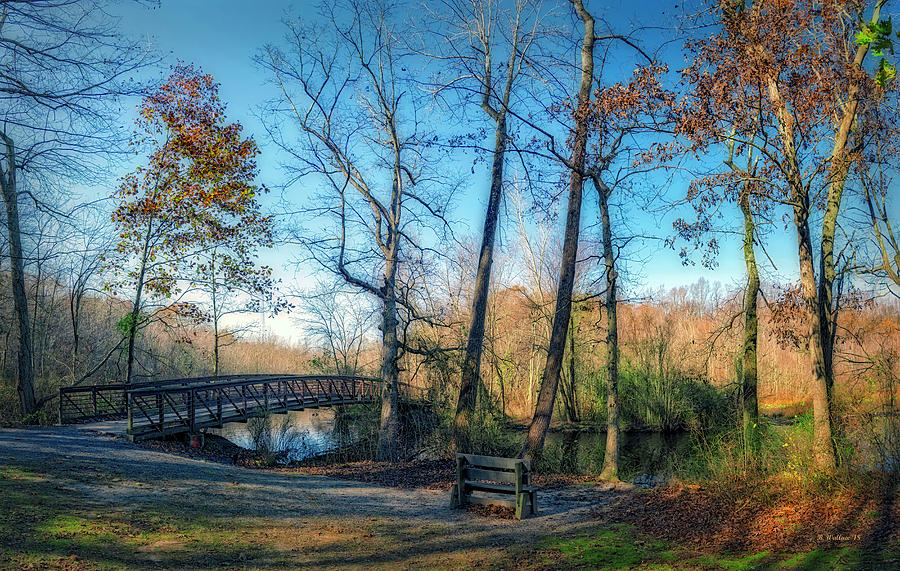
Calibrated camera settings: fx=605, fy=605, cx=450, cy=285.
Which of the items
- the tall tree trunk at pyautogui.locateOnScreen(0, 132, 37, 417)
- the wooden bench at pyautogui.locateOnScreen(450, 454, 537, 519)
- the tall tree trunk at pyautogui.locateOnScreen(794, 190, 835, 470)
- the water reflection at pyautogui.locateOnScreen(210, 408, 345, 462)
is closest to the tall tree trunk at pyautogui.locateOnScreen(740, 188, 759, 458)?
the tall tree trunk at pyautogui.locateOnScreen(794, 190, 835, 470)

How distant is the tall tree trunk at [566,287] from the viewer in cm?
1338

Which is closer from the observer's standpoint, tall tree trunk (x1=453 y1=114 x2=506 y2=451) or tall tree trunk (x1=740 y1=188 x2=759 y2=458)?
tall tree trunk (x1=740 y1=188 x2=759 y2=458)

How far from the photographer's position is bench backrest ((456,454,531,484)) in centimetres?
923

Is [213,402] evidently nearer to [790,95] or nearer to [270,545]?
[270,545]

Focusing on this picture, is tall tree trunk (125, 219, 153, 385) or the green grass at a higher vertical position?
tall tree trunk (125, 219, 153, 385)

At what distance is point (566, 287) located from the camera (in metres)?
14.0

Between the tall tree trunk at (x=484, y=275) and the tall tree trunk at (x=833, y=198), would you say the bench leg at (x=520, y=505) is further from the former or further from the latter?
the tall tree trunk at (x=484, y=275)

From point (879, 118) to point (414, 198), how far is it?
11521 millimetres

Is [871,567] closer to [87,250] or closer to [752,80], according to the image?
[752,80]

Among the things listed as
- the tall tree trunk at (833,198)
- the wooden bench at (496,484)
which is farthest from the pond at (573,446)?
the tall tree trunk at (833,198)

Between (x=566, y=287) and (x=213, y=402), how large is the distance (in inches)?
564

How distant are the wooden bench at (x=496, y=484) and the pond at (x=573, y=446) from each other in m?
5.11

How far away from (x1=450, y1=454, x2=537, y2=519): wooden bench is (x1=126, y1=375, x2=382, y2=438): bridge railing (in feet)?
28.4

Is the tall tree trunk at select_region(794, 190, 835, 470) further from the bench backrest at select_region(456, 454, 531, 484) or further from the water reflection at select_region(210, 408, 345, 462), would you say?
the water reflection at select_region(210, 408, 345, 462)
